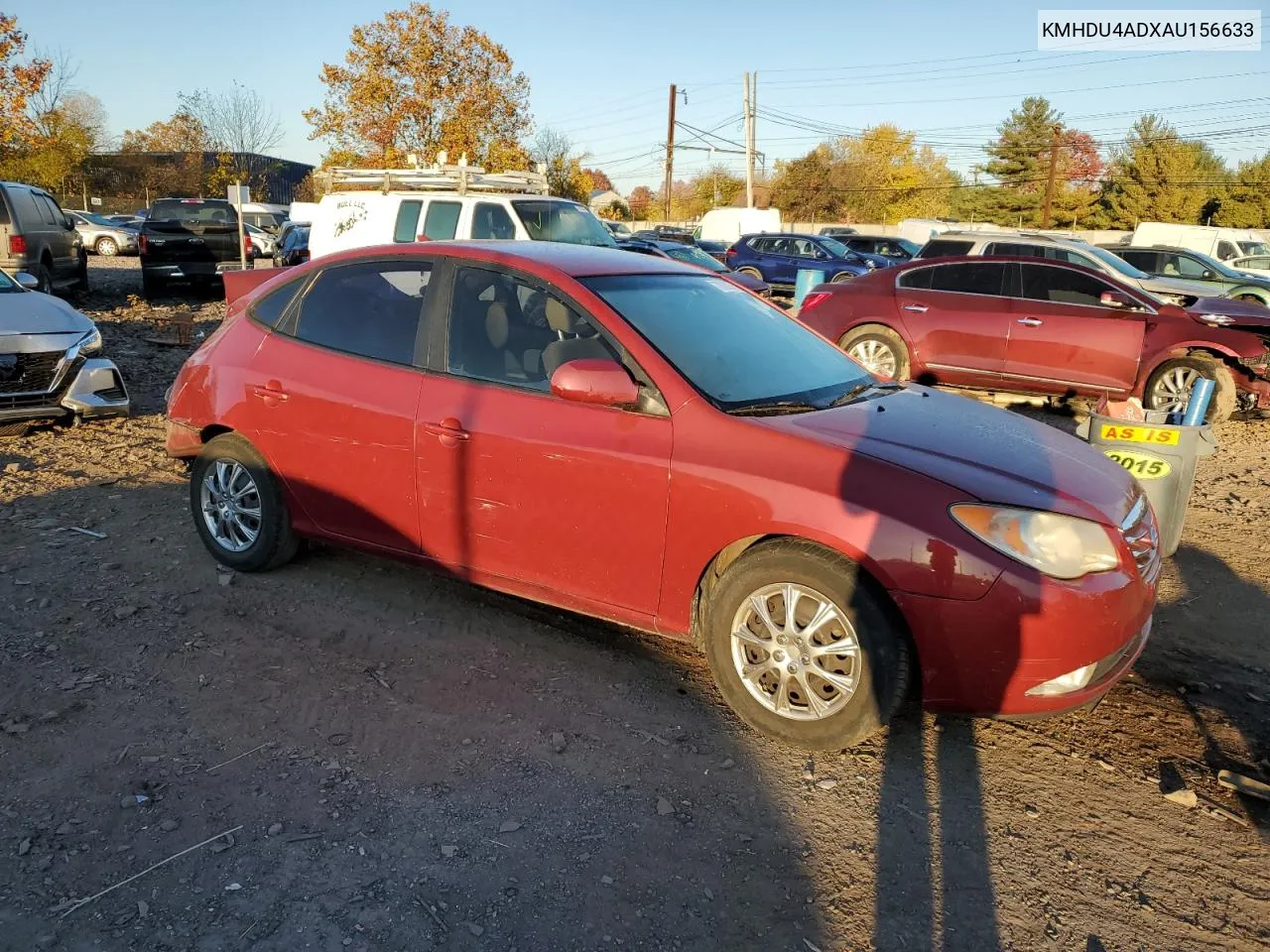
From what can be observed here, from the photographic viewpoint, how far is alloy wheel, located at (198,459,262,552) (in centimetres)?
474

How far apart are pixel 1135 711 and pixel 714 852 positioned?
1.99m

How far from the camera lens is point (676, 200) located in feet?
281

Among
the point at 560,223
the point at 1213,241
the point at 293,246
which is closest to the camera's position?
the point at 560,223

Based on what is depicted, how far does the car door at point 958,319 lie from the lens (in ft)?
31.7

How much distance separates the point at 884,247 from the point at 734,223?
775 cm

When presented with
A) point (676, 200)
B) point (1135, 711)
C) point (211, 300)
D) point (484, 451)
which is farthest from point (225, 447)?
point (676, 200)

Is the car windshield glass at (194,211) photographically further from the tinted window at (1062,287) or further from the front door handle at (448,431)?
the front door handle at (448,431)

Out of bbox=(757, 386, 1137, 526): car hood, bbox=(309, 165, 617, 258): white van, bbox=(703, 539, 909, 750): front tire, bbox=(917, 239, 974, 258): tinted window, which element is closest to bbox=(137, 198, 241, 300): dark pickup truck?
bbox=(309, 165, 617, 258): white van

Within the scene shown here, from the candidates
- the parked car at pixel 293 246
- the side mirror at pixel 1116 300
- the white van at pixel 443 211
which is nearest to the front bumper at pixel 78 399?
the white van at pixel 443 211

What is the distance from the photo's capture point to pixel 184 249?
17.5 metres

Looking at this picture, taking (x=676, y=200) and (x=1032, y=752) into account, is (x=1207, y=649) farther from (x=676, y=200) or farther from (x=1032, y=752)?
(x=676, y=200)

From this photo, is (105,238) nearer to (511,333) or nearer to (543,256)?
(543,256)

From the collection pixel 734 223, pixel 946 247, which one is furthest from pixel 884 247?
pixel 946 247

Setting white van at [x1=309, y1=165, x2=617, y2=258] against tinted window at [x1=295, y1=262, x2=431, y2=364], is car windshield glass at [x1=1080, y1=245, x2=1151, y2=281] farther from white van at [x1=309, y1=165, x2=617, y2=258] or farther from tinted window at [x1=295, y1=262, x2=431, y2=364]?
tinted window at [x1=295, y1=262, x2=431, y2=364]
